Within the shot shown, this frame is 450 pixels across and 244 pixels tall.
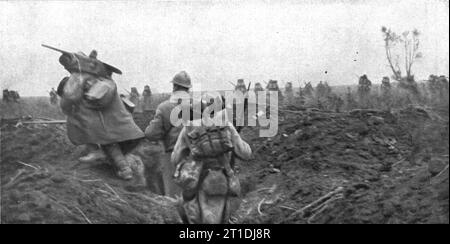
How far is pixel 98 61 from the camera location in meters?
9.30

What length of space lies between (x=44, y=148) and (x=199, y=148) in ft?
8.54

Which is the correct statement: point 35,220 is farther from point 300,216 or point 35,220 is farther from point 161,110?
point 300,216

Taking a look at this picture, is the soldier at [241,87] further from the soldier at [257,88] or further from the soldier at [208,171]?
the soldier at [208,171]

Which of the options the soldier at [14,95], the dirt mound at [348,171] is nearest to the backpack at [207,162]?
the dirt mound at [348,171]

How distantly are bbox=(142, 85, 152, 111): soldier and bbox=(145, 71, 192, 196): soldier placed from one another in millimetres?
916

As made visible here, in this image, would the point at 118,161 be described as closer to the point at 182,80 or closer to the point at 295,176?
the point at 182,80

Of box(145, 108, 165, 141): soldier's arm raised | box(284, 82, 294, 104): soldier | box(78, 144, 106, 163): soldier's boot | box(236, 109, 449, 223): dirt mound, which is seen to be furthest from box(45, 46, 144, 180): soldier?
box(284, 82, 294, 104): soldier

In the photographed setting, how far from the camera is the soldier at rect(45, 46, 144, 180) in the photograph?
29.9ft

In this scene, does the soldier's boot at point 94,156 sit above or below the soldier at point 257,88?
below

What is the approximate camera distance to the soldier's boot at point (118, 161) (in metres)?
9.34

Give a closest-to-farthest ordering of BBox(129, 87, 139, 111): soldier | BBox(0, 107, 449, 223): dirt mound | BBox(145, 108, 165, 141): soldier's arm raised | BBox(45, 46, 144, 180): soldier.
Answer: BBox(0, 107, 449, 223): dirt mound
BBox(45, 46, 144, 180): soldier
BBox(145, 108, 165, 141): soldier's arm raised
BBox(129, 87, 139, 111): soldier

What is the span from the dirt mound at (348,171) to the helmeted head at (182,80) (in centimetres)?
122

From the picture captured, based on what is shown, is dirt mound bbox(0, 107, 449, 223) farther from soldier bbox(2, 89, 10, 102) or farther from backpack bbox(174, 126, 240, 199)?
backpack bbox(174, 126, 240, 199)
